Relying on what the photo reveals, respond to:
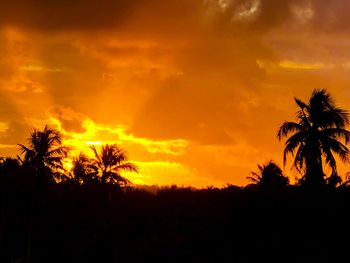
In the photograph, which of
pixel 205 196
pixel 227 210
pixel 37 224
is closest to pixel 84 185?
pixel 37 224

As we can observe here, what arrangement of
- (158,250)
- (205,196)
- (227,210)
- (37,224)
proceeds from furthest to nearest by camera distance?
1. (37,224)
2. (205,196)
3. (227,210)
4. (158,250)

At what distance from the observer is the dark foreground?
34906 millimetres

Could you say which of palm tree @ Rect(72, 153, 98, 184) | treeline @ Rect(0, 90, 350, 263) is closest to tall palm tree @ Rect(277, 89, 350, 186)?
treeline @ Rect(0, 90, 350, 263)

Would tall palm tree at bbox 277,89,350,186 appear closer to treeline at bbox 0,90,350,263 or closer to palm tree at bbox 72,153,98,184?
treeline at bbox 0,90,350,263

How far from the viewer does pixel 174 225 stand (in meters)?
40.4

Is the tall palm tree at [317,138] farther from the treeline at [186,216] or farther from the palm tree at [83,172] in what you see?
the palm tree at [83,172]

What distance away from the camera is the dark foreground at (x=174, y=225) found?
115 ft

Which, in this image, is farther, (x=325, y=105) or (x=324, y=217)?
(x=325, y=105)

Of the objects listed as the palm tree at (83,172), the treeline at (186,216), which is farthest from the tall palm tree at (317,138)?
the palm tree at (83,172)

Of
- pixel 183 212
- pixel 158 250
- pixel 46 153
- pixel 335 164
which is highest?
pixel 46 153

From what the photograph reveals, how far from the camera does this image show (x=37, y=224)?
50781 mm

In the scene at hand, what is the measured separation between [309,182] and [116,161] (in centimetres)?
2487

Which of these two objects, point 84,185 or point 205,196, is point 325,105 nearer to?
point 205,196

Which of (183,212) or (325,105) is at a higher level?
(325,105)
